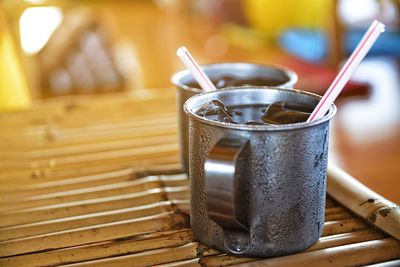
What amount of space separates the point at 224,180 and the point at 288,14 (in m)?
2.39

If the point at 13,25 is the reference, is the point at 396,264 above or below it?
below

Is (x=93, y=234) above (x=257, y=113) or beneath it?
beneath

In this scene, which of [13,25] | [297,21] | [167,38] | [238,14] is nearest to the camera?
[13,25]

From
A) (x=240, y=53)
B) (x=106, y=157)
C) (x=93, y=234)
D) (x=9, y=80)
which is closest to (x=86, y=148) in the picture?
(x=106, y=157)

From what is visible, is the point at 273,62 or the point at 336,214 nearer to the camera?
the point at 336,214

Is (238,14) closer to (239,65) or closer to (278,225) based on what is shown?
(239,65)

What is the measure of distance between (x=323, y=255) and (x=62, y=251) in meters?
0.25

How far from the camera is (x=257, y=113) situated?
582mm

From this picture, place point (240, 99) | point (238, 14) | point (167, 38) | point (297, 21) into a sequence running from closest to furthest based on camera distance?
point (240, 99) < point (297, 21) < point (238, 14) < point (167, 38)

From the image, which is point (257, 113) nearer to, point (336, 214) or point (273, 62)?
point (336, 214)

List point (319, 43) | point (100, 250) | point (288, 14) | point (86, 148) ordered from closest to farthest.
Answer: point (100, 250) < point (86, 148) < point (319, 43) < point (288, 14)

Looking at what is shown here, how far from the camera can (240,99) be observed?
583 mm

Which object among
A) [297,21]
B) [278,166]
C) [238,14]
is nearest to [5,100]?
[278,166]

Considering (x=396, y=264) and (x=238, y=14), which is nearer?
(x=396, y=264)
